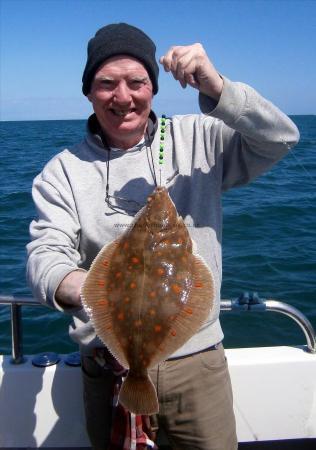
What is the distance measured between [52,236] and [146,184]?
0.61 metres

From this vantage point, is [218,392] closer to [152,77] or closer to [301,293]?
[152,77]

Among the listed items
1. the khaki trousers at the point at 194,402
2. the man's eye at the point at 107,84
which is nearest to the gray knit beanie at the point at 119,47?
the man's eye at the point at 107,84

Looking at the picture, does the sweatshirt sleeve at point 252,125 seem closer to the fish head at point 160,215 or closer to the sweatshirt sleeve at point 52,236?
the fish head at point 160,215

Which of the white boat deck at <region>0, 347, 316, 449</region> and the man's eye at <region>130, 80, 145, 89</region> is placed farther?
the white boat deck at <region>0, 347, 316, 449</region>

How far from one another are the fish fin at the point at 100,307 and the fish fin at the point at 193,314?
0.18 metres

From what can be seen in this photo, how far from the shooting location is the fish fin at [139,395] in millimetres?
2053

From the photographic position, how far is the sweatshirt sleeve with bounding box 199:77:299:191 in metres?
2.39

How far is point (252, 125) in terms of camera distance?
2.44 meters

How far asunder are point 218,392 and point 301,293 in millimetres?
4499

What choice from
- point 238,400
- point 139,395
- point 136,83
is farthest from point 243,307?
point 136,83

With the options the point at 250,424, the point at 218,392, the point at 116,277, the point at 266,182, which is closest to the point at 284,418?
the point at 250,424

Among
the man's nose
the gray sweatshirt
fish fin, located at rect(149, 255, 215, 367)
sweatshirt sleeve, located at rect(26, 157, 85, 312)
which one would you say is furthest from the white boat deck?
the man's nose

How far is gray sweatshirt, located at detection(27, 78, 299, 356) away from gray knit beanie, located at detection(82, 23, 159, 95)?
363 mm

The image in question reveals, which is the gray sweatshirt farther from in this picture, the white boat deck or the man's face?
the white boat deck
